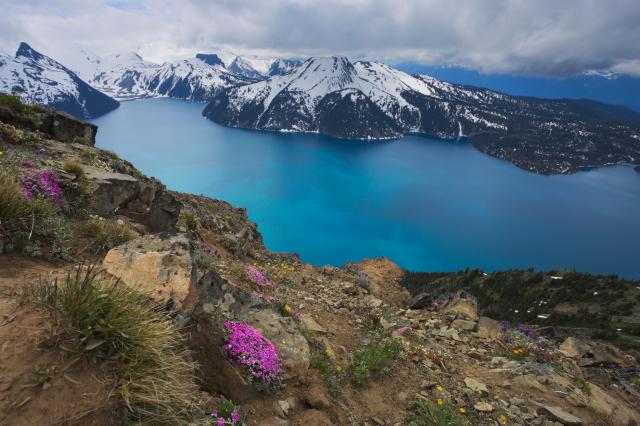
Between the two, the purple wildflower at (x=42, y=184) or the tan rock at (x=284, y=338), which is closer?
the tan rock at (x=284, y=338)

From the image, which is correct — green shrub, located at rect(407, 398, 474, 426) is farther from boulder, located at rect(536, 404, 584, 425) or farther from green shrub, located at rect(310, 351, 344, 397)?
boulder, located at rect(536, 404, 584, 425)

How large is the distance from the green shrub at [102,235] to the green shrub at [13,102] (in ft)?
35.7

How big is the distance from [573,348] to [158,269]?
52.5 ft

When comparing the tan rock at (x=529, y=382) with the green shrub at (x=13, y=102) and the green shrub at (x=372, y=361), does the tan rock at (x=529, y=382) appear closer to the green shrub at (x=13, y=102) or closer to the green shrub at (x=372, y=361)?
the green shrub at (x=372, y=361)

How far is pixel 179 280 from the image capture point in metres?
5.88

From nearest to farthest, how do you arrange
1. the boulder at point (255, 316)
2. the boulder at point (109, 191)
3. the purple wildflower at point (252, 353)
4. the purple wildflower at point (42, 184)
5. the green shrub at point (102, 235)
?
the purple wildflower at point (252, 353)
the boulder at point (255, 316)
the green shrub at point (102, 235)
the purple wildflower at point (42, 184)
the boulder at point (109, 191)

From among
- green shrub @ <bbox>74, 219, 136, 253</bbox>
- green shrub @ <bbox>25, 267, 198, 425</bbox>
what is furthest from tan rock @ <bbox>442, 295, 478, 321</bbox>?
green shrub @ <bbox>25, 267, 198, 425</bbox>

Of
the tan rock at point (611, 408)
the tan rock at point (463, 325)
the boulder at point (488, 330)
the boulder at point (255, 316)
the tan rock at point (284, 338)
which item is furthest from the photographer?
the tan rock at point (463, 325)

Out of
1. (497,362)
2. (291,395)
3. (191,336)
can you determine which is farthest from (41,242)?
(497,362)

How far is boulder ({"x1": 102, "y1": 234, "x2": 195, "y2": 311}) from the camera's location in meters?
5.55

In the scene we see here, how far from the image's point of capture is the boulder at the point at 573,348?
13.7 metres

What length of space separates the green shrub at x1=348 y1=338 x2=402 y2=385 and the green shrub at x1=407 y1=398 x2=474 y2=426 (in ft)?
3.43

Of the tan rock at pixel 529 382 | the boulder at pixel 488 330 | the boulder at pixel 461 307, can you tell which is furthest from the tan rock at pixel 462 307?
the tan rock at pixel 529 382

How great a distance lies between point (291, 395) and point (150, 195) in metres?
11.5
